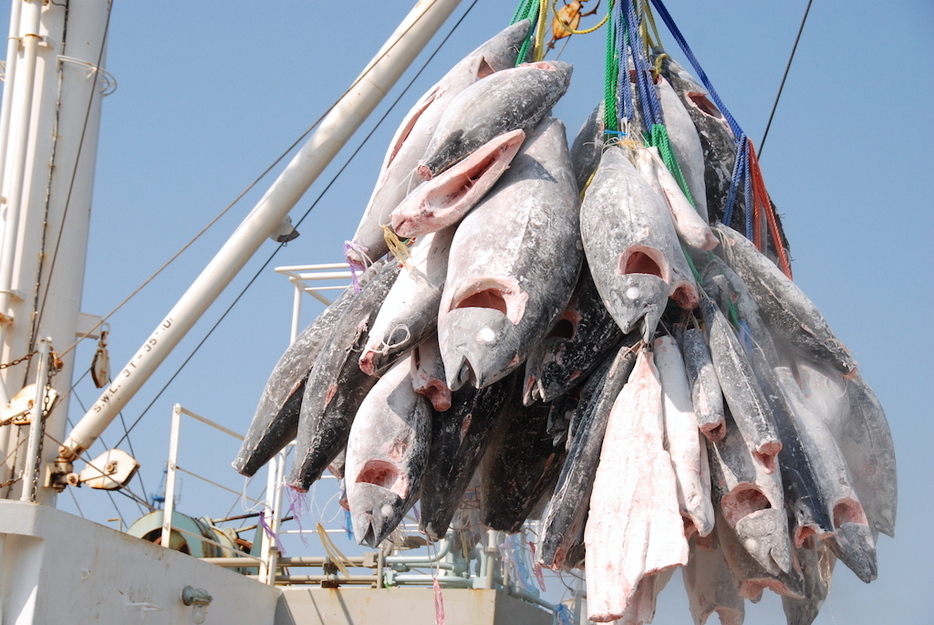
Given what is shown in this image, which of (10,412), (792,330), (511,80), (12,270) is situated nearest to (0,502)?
(10,412)

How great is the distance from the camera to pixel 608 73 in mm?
4410

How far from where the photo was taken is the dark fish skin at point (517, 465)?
4180mm

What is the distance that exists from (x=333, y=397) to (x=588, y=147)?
1431 millimetres

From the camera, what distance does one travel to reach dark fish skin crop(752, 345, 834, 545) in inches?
136

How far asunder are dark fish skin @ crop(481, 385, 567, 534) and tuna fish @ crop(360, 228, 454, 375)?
0.53m

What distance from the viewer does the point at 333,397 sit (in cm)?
398

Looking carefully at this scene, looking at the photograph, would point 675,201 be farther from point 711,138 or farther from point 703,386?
point 711,138

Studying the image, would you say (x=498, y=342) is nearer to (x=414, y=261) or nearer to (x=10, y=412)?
(x=414, y=261)

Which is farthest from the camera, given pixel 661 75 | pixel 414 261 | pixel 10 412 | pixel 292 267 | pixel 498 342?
pixel 292 267

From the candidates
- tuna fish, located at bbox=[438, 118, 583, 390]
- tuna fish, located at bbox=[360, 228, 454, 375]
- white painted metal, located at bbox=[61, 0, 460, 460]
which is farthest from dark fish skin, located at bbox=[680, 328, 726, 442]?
white painted metal, located at bbox=[61, 0, 460, 460]

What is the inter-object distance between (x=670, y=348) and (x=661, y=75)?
164 centimetres

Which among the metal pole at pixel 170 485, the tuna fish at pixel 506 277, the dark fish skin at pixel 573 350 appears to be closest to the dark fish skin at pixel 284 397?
the tuna fish at pixel 506 277

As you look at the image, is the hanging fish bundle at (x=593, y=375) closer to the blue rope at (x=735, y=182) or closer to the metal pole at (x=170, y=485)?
the blue rope at (x=735, y=182)

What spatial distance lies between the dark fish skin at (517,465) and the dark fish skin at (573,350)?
364mm
